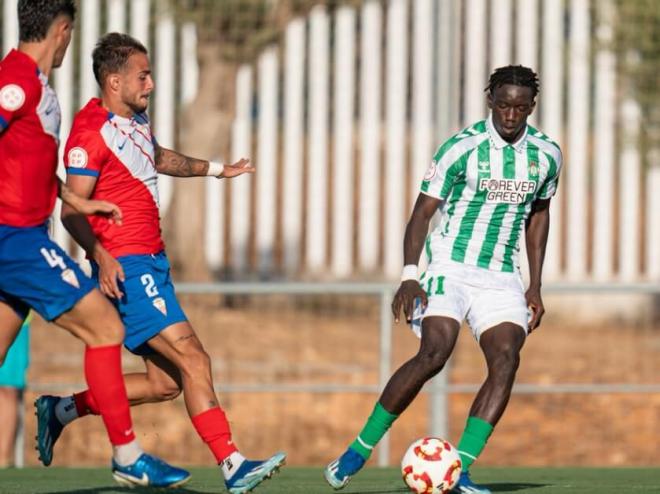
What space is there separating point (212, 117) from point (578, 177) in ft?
12.1

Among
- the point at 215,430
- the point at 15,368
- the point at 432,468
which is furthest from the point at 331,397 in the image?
the point at 215,430

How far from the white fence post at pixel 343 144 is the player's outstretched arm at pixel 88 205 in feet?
30.9

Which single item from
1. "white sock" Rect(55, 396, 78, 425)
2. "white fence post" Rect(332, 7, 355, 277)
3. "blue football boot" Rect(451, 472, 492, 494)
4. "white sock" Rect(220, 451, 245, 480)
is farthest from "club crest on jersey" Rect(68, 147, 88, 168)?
"white fence post" Rect(332, 7, 355, 277)

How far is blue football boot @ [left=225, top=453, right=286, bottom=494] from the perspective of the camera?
23.9ft

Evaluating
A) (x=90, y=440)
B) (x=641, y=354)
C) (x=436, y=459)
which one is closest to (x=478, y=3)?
(x=641, y=354)

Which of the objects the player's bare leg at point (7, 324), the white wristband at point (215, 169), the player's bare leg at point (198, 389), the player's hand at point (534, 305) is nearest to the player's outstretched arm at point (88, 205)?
the player's bare leg at point (7, 324)

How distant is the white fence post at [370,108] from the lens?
653 inches

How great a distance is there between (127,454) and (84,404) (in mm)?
1200

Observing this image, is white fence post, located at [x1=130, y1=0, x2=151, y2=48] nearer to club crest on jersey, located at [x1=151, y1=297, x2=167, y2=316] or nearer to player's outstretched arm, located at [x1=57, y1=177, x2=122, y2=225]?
club crest on jersey, located at [x1=151, y1=297, x2=167, y2=316]

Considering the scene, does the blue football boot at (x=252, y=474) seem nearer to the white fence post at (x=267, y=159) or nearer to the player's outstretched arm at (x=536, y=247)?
the player's outstretched arm at (x=536, y=247)

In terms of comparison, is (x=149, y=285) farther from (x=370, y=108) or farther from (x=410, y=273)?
(x=370, y=108)

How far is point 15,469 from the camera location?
34.8 ft

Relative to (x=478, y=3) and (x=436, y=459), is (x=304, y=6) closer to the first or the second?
(x=478, y=3)

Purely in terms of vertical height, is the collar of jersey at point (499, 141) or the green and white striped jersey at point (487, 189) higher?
the collar of jersey at point (499, 141)
